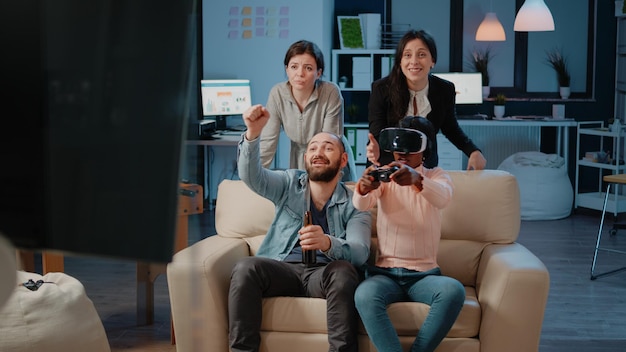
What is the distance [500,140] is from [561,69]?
90 cm

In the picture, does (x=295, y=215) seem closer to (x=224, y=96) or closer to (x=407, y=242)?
(x=407, y=242)

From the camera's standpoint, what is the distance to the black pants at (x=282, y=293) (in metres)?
2.94

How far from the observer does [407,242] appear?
315 cm

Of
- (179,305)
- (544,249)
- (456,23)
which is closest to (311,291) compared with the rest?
(179,305)

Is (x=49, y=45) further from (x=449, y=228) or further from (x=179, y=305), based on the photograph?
(x=449, y=228)

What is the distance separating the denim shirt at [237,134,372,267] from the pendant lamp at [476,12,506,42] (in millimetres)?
5282

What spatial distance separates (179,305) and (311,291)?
472 mm

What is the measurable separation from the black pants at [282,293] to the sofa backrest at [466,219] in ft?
1.30

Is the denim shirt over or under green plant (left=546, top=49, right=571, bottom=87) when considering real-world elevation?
under

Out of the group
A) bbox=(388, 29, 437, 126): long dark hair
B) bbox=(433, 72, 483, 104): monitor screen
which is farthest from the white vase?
bbox=(388, 29, 437, 126): long dark hair

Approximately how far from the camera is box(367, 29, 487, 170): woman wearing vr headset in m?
3.53

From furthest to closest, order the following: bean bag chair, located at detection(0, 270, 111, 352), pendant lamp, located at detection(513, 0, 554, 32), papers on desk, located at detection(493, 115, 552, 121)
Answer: papers on desk, located at detection(493, 115, 552, 121) → pendant lamp, located at detection(513, 0, 554, 32) → bean bag chair, located at detection(0, 270, 111, 352)

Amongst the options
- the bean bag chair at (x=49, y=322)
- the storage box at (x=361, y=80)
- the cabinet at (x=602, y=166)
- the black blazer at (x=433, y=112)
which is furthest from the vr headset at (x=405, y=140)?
the storage box at (x=361, y=80)

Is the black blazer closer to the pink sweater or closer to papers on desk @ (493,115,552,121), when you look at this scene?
the pink sweater
